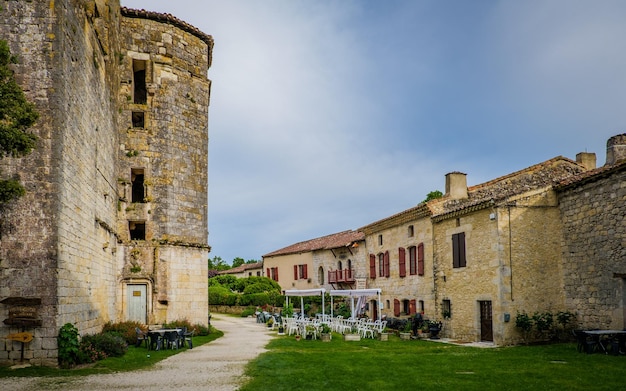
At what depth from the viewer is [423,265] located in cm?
2462

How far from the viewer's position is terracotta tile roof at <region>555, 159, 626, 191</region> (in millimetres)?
16750

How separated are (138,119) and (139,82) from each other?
2.22m

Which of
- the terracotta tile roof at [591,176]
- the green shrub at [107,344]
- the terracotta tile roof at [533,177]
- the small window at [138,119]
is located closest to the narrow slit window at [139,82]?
the small window at [138,119]

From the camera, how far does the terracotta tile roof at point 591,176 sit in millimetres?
16750

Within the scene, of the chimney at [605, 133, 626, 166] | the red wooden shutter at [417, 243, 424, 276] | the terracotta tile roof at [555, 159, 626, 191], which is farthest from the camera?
the red wooden shutter at [417, 243, 424, 276]

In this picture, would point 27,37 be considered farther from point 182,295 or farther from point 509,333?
point 509,333

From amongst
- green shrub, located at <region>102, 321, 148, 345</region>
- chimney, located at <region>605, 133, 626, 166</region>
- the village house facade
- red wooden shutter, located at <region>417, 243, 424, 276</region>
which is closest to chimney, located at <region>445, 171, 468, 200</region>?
the village house facade

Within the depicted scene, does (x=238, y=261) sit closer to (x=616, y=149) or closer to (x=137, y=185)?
(x=137, y=185)

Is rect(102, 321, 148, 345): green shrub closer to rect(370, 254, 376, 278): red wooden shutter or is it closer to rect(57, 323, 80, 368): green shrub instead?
rect(57, 323, 80, 368): green shrub

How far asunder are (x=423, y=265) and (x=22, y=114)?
17.3 meters

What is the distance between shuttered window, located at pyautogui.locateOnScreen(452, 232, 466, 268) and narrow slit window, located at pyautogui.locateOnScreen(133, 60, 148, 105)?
13784mm

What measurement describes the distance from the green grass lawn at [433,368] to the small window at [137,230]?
26.0ft

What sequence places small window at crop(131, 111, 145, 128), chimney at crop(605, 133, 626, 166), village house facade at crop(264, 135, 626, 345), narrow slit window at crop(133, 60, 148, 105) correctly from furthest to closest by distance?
narrow slit window at crop(133, 60, 148, 105), small window at crop(131, 111, 145, 128), chimney at crop(605, 133, 626, 166), village house facade at crop(264, 135, 626, 345)

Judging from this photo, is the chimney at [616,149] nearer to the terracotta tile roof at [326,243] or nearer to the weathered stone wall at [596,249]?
A: the weathered stone wall at [596,249]
